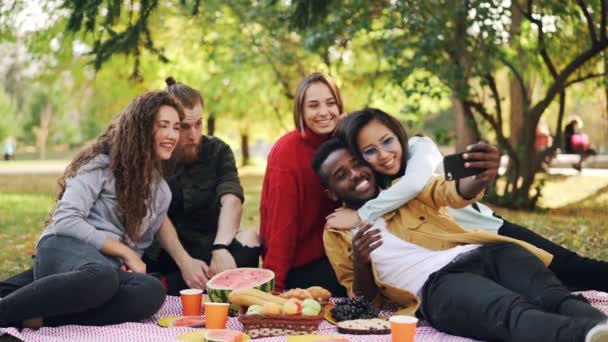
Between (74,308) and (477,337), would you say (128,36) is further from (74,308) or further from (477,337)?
(477,337)

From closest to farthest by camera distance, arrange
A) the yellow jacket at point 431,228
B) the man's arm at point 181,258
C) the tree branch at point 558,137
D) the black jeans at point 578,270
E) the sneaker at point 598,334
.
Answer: the sneaker at point 598,334, the yellow jacket at point 431,228, the black jeans at point 578,270, the man's arm at point 181,258, the tree branch at point 558,137

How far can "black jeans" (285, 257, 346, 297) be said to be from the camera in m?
5.01

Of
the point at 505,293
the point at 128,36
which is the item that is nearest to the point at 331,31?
the point at 128,36

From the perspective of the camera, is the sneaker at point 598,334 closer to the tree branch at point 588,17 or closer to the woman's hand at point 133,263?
the woman's hand at point 133,263

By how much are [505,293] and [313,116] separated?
1.88m

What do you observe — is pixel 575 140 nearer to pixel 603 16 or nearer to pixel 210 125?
pixel 210 125

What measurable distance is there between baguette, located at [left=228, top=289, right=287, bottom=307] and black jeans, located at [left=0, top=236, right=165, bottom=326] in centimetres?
45

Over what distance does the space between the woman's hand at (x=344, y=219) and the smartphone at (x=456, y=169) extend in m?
0.83

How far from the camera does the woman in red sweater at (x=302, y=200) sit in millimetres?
4949

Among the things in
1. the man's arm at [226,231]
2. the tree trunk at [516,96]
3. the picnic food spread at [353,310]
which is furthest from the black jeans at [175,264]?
the tree trunk at [516,96]

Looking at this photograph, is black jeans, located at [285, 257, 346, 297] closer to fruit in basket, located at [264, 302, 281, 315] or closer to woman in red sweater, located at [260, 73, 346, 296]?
woman in red sweater, located at [260, 73, 346, 296]

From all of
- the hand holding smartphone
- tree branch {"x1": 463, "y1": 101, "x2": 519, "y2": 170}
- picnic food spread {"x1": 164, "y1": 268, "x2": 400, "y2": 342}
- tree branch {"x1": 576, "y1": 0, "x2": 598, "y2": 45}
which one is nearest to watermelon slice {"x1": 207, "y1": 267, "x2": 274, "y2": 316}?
picnic food spread {"x1": 164, "y1": 268, "x2": 400, "y2": 342}

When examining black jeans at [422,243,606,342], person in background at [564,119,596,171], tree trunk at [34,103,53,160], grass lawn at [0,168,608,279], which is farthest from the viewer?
tree trunk at [34,103,53,160]

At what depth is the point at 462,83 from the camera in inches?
434
